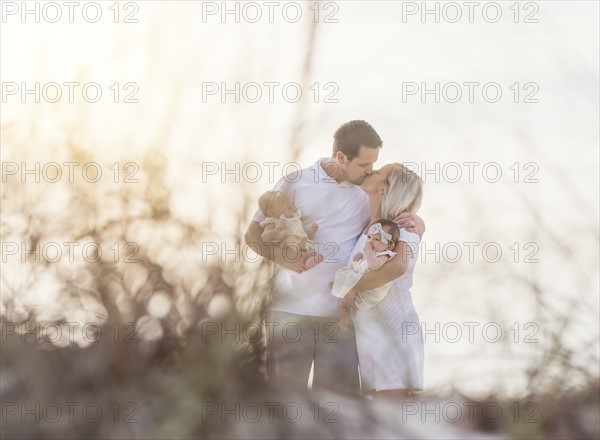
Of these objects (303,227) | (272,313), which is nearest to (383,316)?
→ (303,227)

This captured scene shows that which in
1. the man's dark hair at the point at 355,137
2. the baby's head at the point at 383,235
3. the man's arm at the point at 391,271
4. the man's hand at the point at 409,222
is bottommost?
the man's arm at the point at 391,271

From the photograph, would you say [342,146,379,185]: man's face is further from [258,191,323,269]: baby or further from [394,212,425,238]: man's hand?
[258,191,323,269]: baby

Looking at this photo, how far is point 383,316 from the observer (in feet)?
8.04

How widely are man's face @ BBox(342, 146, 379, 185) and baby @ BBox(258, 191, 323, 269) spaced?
0.34 m

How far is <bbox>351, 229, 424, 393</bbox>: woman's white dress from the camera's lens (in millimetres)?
1648

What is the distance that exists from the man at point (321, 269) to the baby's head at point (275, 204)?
0.03 meters

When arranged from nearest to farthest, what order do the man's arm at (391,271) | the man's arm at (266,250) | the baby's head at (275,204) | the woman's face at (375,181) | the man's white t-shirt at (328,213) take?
the man's arm at (266,250)
the baby's head at (275,204)
the man's white t-shirt at (328,213)
the man's arm at (391,271)
the woman's face at (375,181)

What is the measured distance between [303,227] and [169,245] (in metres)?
1.11

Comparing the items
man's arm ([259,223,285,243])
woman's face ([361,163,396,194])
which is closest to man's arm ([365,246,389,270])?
woman's face ([361,163,396,194])

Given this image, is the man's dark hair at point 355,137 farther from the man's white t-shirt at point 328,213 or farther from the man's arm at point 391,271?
the man's arm at point 391,271

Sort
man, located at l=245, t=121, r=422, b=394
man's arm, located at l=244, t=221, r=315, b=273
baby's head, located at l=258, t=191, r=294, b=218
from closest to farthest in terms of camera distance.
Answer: man, located at l=245, t=121, r=422, b=394, man's arm, located at l=244, t=221, r=315, b=273, baby's head, located at l=258, t=191, r=294, b=218

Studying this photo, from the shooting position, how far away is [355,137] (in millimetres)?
2949

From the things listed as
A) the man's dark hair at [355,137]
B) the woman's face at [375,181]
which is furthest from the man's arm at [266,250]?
the woman's face at [375,181]

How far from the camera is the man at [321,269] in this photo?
1.60 metres
